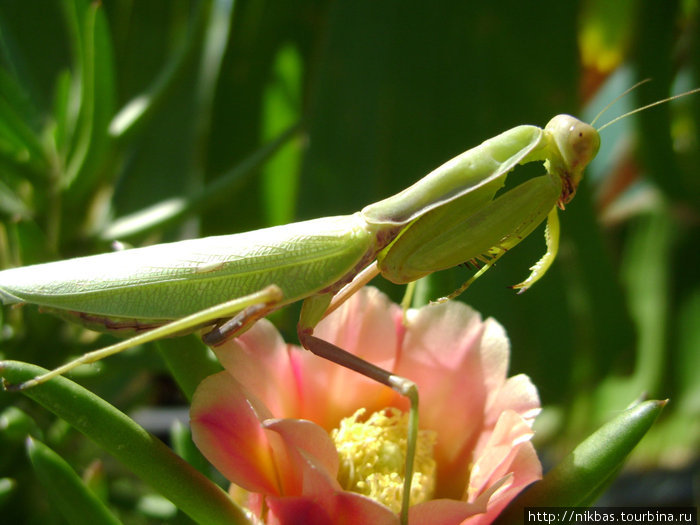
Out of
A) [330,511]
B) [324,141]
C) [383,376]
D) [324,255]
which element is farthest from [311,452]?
[324,141]

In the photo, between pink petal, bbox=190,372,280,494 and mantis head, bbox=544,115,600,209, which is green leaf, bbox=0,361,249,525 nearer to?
pink petal, bbox=190,372,280,494

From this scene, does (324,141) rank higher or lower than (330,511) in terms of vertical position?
higher

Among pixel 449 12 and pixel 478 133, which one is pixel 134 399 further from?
pixel 449 12

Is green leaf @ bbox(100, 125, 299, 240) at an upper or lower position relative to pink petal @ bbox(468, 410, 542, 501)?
upper

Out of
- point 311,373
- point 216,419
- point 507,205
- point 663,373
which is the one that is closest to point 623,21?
point 663,373

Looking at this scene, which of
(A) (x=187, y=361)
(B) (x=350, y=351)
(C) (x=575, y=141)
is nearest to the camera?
(A) (x=187, y=361)

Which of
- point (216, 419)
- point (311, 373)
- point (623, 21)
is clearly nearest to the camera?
point (216, 419)

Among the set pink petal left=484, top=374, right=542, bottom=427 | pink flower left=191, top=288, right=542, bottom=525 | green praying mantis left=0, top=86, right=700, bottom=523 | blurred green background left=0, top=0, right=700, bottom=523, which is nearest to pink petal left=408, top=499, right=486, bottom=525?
pink flower left=191, top=288, right=542, bottom=525

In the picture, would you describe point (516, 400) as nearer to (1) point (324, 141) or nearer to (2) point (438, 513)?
(2) point (438, 513)
